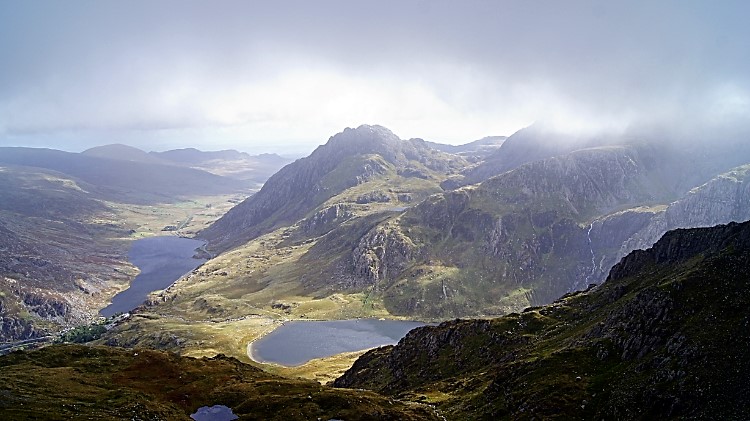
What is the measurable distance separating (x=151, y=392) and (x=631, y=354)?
9427 cm

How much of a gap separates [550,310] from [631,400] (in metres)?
75.0

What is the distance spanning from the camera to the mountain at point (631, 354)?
Answer: 224 feet

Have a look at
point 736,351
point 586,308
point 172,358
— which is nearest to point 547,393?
point 736,351

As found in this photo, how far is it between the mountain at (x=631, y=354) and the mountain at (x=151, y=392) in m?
18.4

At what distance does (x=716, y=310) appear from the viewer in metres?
78.9

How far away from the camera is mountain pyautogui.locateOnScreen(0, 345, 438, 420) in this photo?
82.4m

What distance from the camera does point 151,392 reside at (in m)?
102

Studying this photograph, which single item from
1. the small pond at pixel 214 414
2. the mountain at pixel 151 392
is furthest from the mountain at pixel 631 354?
the small pond at pixel 214 414

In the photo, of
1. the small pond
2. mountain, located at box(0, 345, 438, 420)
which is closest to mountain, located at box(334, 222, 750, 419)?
mountain, located at box(0, 345, 438, 420)

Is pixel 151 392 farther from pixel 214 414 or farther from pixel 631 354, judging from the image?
pixel 631 354

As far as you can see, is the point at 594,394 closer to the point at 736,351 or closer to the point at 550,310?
the point at 736,351

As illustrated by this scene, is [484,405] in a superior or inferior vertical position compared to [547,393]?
inferior

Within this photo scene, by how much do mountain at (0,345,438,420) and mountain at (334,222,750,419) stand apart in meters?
18.4

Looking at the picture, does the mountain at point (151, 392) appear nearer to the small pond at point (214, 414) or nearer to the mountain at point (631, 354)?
the small pond at point (214, 414)
